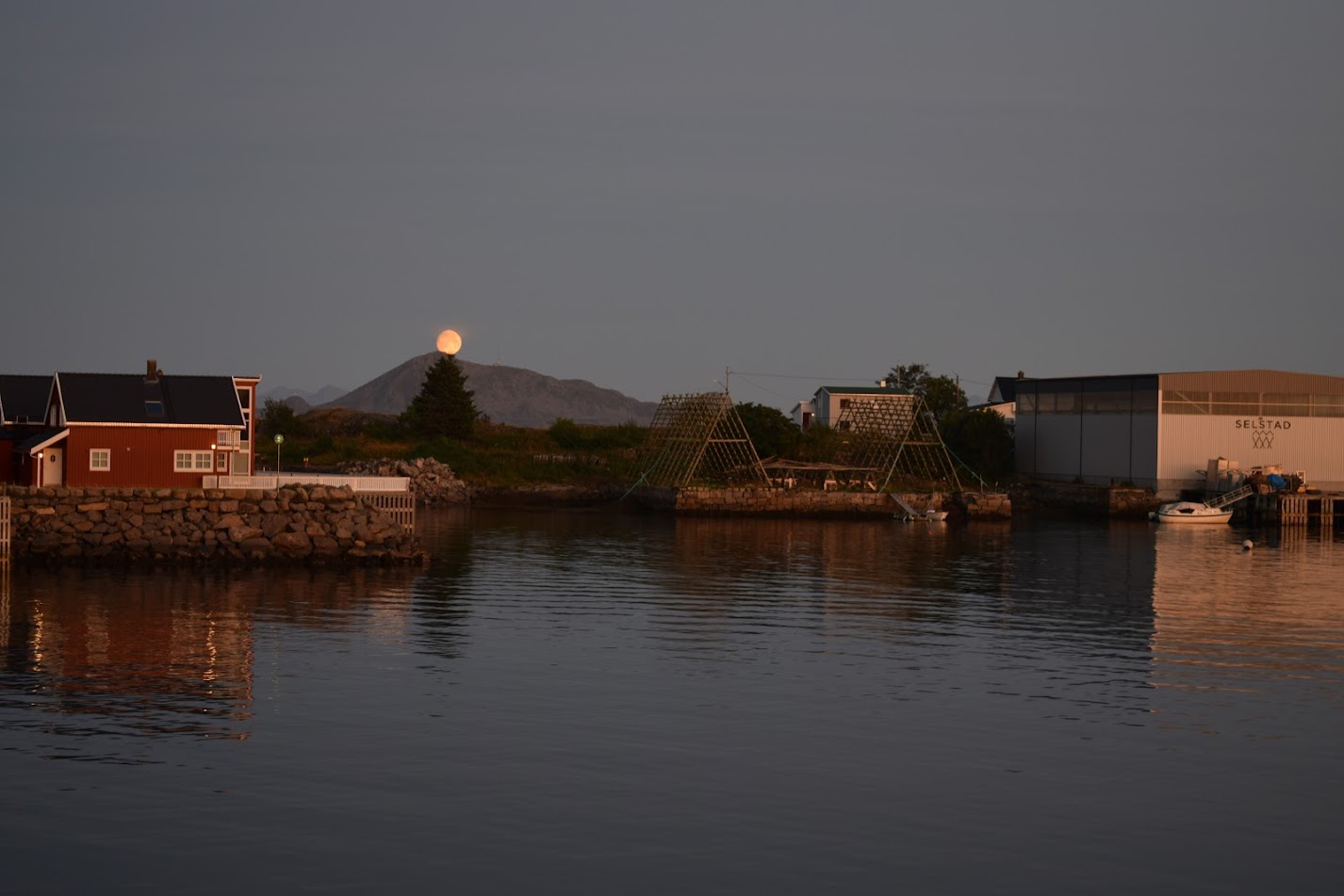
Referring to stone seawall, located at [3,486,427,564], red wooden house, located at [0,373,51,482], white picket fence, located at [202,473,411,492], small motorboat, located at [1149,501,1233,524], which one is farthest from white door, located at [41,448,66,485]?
small motorboat, located at [1149,501,1233,524]

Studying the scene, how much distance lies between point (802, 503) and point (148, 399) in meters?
40.5

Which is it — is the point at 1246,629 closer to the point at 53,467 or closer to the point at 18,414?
the point at 53,467

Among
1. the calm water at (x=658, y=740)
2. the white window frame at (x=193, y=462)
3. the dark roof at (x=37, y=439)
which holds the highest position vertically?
the dark roof at (x=37, y=439)

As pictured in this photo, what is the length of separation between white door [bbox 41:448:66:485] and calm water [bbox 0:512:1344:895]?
8.74 m

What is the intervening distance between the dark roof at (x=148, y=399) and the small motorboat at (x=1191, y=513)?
5168 centimetres

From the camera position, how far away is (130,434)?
162 ft

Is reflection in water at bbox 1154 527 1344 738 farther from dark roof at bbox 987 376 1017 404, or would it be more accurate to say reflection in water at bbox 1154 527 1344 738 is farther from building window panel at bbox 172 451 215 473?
dark roof at bbox 987 376 1017 404

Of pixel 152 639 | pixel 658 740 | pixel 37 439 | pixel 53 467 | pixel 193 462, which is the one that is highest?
pixel 37 439

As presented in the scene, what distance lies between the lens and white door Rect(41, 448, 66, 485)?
48.7 meters

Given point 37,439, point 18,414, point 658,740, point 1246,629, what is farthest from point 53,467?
point 1246,629

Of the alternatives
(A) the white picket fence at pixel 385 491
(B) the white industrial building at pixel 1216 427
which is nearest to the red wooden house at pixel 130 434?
(A) the white picket fence at pixel 385 491

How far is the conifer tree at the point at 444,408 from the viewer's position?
10150 centimetres

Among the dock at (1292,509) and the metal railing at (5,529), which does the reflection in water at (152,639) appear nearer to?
the metal railing at (5,529)

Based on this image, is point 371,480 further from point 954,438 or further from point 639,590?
point 954,438
